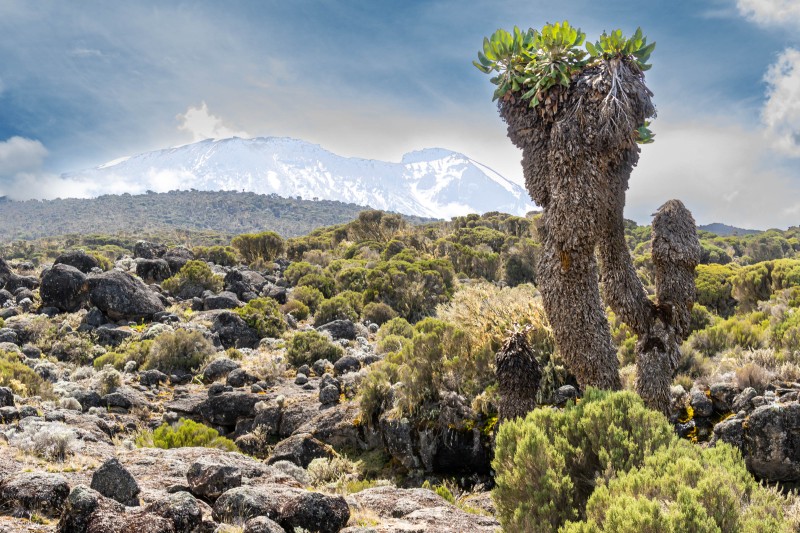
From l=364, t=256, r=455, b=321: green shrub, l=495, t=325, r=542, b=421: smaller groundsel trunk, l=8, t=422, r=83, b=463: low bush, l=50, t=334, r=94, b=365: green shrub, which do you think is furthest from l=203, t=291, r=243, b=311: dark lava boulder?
l=495, t=325, r=542, b=421: smaller groundsel trunk

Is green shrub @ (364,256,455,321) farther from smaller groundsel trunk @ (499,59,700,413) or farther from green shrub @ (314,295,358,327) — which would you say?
smaller groundsel trunk @ (499,59,700,413)

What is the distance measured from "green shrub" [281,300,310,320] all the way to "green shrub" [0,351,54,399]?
36.7 ft

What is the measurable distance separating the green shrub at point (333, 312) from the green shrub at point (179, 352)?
18.3 ft

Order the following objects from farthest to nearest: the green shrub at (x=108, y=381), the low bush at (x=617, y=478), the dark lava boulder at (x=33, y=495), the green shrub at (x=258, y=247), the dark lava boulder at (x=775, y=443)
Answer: the green shrub at (x=258, y=247) → the green shrub at (x=108, y=381) → the dark lava boulder at (x=775, y=443) → the dark lava boulder at (x=33, y=495) → the low bush at (x=617, y=478)

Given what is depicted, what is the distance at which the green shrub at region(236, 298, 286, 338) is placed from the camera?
59.5ft

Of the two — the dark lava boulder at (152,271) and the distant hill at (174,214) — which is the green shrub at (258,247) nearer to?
the dark lava boulder at (152,271)

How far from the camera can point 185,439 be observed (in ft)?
27.3

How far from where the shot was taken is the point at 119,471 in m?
4.82

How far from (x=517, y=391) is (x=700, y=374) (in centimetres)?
391

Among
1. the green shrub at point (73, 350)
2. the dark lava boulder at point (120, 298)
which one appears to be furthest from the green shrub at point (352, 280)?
the green shrub at point (73, 350)

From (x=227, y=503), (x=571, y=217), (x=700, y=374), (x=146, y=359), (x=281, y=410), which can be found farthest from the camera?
(x=146, y=359)

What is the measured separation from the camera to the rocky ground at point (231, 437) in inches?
183

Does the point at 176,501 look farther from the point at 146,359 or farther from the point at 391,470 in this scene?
the point at 146,359

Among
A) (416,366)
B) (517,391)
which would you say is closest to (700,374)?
(517,391)
